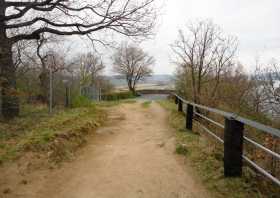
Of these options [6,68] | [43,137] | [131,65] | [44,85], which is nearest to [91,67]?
[131,65]

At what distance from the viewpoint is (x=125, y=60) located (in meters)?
49.4

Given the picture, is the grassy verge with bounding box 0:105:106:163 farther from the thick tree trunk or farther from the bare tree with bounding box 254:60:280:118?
the bare tree with bounding box 254:60:280:118

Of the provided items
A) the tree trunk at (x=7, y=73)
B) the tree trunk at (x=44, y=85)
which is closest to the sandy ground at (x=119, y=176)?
the tree trunk at (x=7, y=73)

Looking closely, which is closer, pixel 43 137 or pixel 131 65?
pixel 43 137

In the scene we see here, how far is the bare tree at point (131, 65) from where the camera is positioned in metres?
48.9

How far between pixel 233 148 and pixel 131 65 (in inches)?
1802

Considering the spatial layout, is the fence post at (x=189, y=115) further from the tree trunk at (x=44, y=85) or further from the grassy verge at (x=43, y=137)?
the tree trunk at (x=44, y=85)

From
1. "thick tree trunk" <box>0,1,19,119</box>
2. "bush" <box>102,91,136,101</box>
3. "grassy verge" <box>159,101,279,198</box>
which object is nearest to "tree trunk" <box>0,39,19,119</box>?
"thick tree trunk" <box>0,1,19,119</box>

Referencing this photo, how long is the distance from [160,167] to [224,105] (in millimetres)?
9442

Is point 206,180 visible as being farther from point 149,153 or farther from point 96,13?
point 96,13

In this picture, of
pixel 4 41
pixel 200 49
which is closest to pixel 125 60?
pixel 200 49

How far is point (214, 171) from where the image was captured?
524 centimetres

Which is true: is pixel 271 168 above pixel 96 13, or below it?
below

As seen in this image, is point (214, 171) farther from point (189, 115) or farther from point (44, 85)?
point (44, 85)
